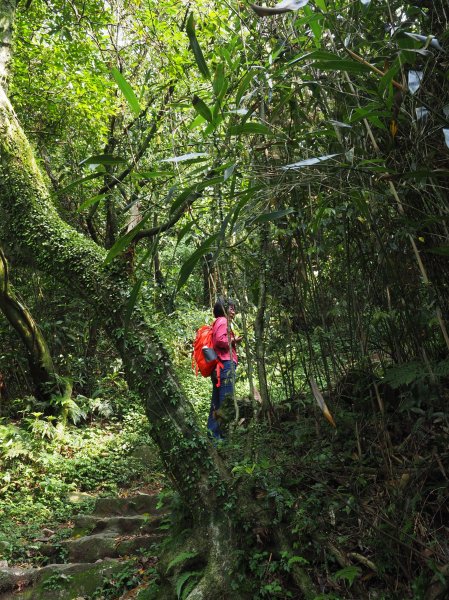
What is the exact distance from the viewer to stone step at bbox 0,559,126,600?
386cm

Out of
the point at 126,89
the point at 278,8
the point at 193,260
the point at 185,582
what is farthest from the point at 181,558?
the point at 278,8

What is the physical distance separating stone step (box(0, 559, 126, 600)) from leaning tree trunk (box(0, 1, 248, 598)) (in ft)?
3.80

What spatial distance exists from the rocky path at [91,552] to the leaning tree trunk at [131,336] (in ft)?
3.72

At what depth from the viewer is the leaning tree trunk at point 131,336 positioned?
326 centimetres

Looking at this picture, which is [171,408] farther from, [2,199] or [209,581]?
[2,199]

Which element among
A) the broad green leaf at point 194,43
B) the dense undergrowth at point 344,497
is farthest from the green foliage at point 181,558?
the broad green leaf at point 194,43

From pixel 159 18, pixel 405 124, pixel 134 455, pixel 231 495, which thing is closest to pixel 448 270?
pixel 405 124

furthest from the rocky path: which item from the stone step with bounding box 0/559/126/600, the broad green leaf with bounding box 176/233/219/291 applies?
the broad green leaf with bounding box 176/233/219/291

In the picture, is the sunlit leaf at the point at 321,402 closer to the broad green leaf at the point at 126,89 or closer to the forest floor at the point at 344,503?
the forest floor at the point at 344,503

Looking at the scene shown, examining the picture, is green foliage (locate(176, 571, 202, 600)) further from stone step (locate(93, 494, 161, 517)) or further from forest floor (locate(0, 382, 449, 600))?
stone step (locate(93, 494, 161, 517))

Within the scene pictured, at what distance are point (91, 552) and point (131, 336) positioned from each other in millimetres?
2177

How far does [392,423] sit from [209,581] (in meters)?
1.38

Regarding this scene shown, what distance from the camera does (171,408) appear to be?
3537mm

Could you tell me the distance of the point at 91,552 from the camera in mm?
4508
